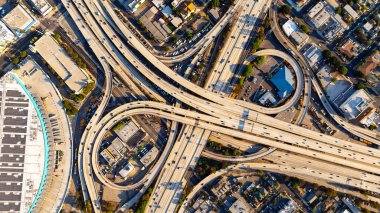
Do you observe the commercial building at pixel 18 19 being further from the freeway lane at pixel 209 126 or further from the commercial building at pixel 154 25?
the freeway lane at pixel 209 126

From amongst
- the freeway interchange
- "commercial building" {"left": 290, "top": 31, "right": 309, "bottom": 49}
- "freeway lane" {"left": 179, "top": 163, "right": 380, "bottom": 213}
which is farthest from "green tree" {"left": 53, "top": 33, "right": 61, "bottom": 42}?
"commercial building" {"left": 290, "top": 31, "right": 309, "bottom": 49}

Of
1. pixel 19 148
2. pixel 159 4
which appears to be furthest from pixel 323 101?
pixel 19 148

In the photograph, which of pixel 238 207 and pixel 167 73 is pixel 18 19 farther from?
pixel 238 207

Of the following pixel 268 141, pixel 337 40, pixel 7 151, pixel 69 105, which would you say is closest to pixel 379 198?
pixel 268 141

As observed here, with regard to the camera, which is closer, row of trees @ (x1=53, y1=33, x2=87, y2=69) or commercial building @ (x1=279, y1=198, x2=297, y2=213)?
commercial building @ (x1=279, y1=198, x2=297, y2=213)

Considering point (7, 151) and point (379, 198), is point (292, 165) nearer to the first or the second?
point (379, 198)

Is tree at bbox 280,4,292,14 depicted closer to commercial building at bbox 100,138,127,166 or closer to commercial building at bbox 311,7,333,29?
commercial building at bbox 311,7,333,29
